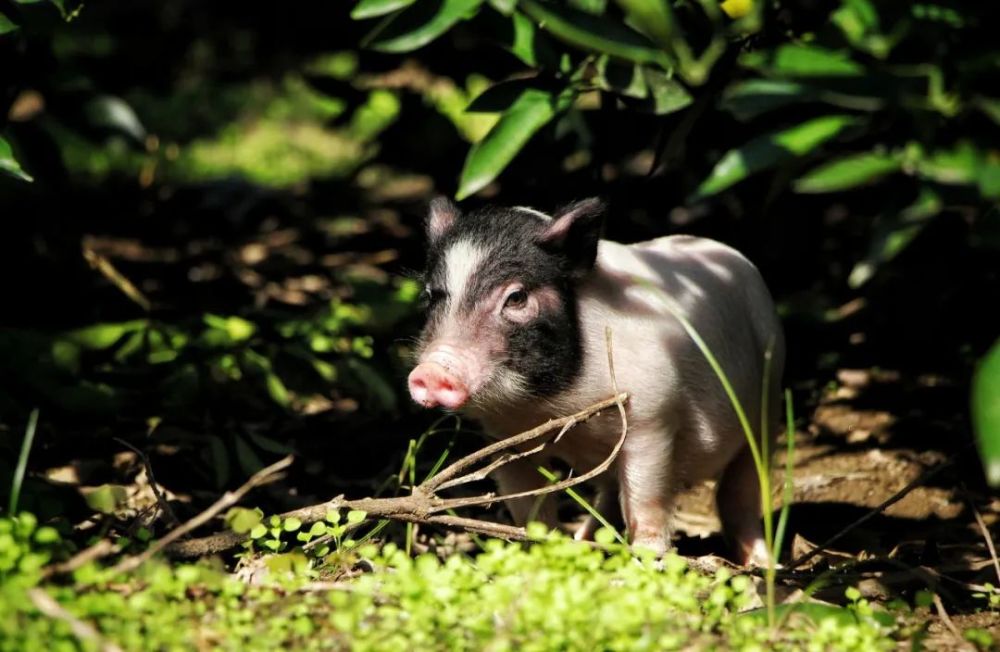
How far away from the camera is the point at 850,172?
2932 millimetres

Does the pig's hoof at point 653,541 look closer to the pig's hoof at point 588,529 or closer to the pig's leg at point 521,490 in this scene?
the pig's leg at point 521,490

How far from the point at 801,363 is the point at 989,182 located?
413cm

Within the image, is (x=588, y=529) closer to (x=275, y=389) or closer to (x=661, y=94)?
(x=275, y=389)

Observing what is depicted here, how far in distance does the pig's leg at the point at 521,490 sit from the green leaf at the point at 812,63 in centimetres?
219

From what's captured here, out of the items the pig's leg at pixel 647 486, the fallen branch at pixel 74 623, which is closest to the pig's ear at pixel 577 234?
the pig's leg at pixel 647 486

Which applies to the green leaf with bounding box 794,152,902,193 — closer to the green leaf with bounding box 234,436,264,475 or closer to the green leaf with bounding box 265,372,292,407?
the green leaf with bounding box 234,436,264,475

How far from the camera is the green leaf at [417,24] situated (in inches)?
137

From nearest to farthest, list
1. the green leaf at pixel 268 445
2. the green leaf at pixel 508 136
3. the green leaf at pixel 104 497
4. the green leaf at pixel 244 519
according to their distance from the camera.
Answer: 1. the green leaf at pixel 244 519
2. the green leaf at pixel 508 136
3. the green leaf at pixel 104 497
4. the green leaf at pixel 268 445

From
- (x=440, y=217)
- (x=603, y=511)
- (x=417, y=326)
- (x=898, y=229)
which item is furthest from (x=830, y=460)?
(x=898, y=229)

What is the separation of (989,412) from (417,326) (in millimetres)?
3804

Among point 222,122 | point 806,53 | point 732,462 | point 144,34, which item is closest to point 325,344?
point 732,462

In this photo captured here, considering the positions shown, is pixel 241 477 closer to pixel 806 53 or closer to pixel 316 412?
pixel 316 412

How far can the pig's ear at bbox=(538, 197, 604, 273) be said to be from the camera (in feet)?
14.9

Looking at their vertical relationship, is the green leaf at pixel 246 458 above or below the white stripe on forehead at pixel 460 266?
below
